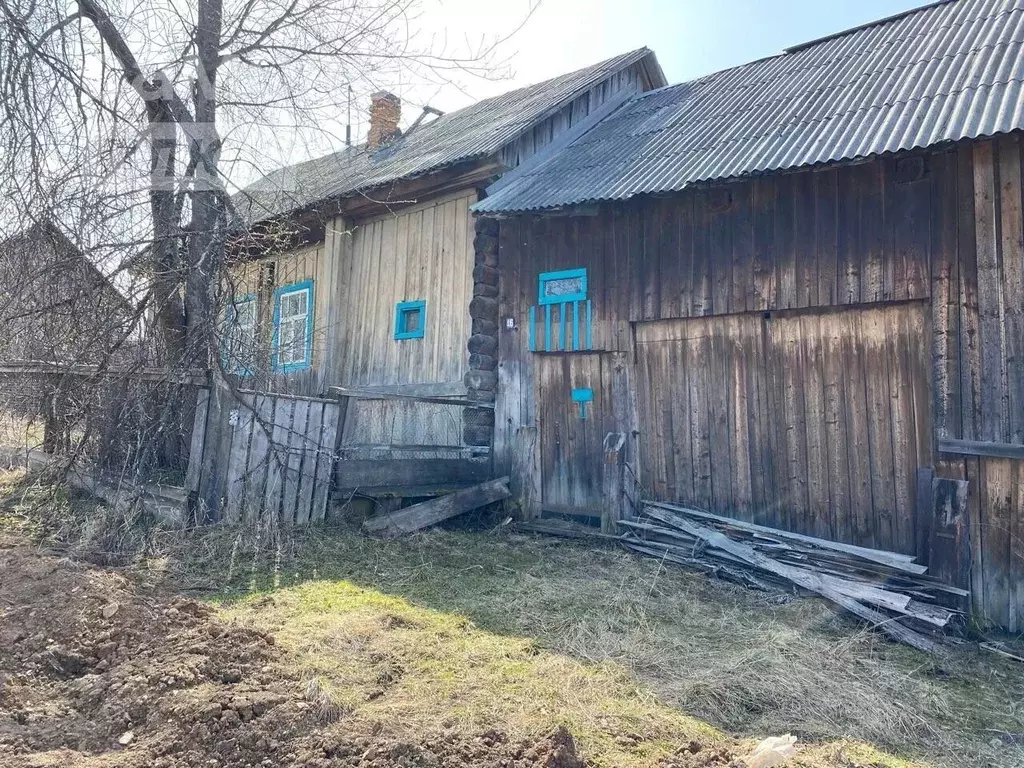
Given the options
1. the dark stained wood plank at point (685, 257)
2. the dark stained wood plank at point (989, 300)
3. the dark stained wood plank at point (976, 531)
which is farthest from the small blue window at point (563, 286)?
the dark stained wood plank at point (976, 531)

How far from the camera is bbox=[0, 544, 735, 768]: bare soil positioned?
114 inches

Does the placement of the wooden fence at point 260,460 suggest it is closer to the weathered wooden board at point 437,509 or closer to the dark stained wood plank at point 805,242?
the weathered wooden board at point 437,509

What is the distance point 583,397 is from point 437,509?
2.07 meters

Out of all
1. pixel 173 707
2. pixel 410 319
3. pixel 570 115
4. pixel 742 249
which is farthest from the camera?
pixel 570 115

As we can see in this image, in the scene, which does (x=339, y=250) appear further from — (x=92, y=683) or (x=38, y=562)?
(x=92, y=683)

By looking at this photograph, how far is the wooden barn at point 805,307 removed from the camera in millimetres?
5566

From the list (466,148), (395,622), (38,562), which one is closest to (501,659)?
(395,622)

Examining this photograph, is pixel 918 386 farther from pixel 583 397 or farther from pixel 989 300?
pixel 583 397

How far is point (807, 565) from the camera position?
19.7 feet

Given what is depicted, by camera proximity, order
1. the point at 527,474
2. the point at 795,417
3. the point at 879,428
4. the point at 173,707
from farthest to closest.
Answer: the point at 527,474 → the point at 795,417 → the point at 879,428 → the point at 173,707

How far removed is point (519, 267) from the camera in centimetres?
871

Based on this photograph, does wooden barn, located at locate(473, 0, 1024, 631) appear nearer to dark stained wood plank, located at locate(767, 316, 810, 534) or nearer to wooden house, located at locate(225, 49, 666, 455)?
dark stained wood plank, located at locate(767, 316, 810, 534)

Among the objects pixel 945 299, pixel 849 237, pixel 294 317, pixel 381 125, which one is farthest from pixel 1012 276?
pixel 381 125

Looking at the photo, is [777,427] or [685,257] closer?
[777,427]
